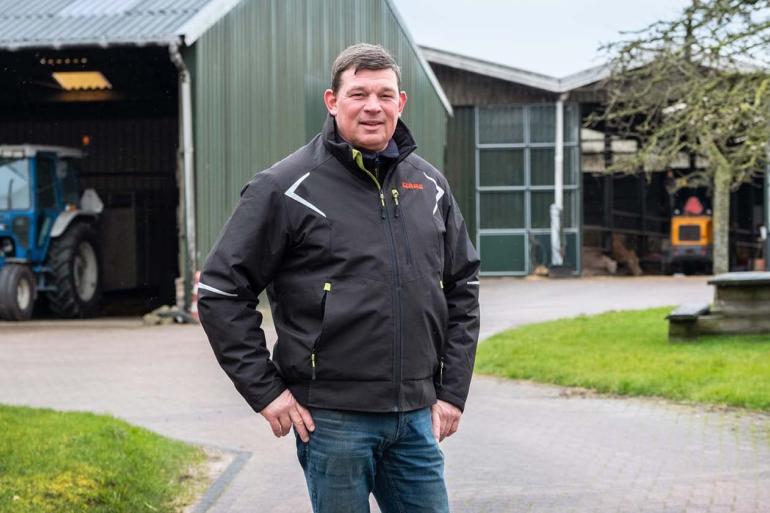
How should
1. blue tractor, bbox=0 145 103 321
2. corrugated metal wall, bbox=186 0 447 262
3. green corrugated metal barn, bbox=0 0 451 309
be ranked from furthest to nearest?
blue tractor, bbox=0 145 103 321, corrugated metal wall, bbox=186 0 447 262, green corrugated metal barn, bbox=0 0 451 309

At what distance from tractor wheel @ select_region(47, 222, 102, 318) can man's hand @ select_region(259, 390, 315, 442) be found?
1691 cm

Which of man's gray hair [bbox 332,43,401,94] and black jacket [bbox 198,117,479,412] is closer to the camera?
black jacket [bbox 198,117,479,412]

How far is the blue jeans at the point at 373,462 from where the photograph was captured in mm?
3838

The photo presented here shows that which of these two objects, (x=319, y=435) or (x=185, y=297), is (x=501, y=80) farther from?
(x=319, y=435)

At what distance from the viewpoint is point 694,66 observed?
1468 centimetres

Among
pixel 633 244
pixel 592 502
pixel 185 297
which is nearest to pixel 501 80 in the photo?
pixel 633 244

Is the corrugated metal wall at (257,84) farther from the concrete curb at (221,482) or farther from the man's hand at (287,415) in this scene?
the man's hand at (287,415)

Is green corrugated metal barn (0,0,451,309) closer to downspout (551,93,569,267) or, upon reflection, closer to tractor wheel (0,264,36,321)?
tractor wheel (0,264,36,321)

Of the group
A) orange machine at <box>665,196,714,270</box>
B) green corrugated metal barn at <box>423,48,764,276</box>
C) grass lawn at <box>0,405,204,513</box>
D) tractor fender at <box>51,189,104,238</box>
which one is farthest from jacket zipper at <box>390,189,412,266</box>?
orange machine at <box>665,196,714,270</box>

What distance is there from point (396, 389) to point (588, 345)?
425 inches

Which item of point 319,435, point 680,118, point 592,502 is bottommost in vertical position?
point 592,502

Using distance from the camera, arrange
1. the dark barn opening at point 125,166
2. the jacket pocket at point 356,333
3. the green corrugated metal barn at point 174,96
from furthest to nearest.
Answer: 1. the dark barn opening at point 125,166
2. the green corrugated metal barn at point 174,96
3. the jacket pocket at point 356,333

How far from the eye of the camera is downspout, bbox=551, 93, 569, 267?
31828mm

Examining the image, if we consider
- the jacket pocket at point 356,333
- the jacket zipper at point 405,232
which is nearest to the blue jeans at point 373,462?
the jacket pocket at point 356,333
